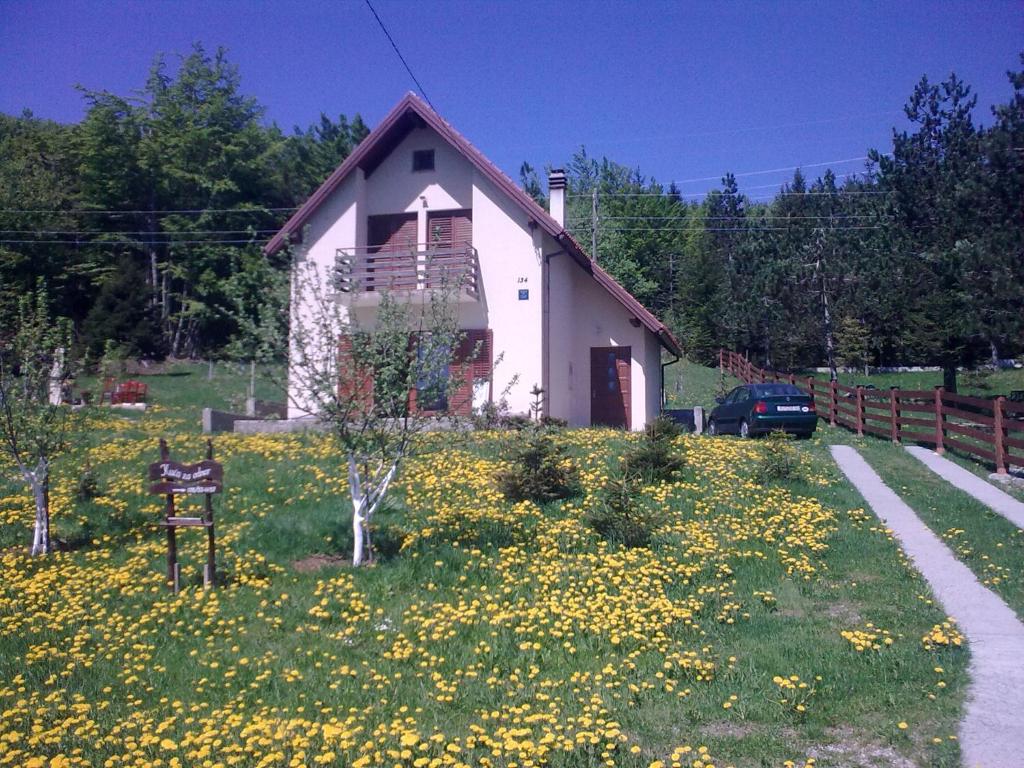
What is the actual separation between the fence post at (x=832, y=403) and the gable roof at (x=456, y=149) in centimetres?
574

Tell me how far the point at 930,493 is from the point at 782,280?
98.7 ft

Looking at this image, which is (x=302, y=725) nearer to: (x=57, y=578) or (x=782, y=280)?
(x=57, y=578)

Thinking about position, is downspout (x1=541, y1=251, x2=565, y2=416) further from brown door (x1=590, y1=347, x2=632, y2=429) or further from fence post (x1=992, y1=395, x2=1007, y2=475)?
fence post (x1=992, y1=395, x2=1007, y2=475)

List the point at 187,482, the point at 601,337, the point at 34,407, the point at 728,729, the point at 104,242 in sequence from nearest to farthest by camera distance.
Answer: the point at 728,729
the point at 187,482
the point at 34,407
the point at 601,337
the point at 104,242

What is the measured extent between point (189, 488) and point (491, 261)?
1243 centimetres

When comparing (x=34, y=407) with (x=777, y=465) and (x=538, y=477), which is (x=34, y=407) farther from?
(x=777, y=465)

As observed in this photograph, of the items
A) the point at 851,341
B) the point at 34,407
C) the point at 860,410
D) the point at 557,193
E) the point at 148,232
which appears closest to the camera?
the point at 34,407

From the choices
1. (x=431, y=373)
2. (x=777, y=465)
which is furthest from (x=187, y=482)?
(x=777, y=465)

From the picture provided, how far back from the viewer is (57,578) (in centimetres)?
923

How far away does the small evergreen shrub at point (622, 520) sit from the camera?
968cm

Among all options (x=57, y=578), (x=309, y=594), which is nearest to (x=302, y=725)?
(x=309, y=594)

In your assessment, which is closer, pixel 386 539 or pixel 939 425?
pixel 386 539

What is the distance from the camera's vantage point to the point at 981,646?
671cm

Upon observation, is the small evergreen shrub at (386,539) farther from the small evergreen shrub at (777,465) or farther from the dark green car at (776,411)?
the dark green car at (776,411)
